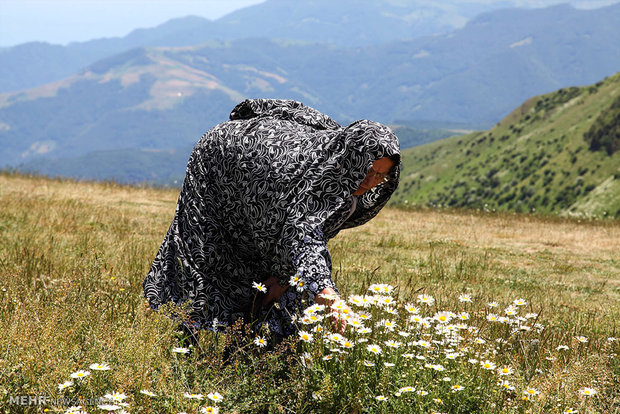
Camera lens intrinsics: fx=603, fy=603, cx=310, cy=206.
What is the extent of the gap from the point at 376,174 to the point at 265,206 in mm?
852

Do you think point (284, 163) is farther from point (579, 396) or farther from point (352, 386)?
point (579, 396)

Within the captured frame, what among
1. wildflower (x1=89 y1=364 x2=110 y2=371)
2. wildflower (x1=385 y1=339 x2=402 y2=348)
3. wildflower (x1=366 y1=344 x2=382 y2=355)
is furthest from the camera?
wildflower (x1=385 y1=339 x2=402 y2=348)

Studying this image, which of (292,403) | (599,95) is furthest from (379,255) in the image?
(599,95)

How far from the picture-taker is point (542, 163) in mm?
141625

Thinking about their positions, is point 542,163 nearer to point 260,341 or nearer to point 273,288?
point 273,288

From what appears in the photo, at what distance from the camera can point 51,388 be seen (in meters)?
3.60

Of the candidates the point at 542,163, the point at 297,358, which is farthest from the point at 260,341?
the point at 542,163

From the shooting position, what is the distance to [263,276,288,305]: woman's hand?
4941mm

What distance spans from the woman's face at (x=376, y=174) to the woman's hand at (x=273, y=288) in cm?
114

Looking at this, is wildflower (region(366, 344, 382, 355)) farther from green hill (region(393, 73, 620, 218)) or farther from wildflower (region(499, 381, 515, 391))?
green hill (region(393, 73, 620, 218))

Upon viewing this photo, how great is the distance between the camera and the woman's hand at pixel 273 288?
16.2ft

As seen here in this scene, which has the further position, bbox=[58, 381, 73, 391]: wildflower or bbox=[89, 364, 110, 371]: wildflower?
bbox=[89, 364, 110, 371]: wildflower

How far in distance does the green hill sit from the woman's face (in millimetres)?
106343

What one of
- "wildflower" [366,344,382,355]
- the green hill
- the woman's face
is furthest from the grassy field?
the green hill
